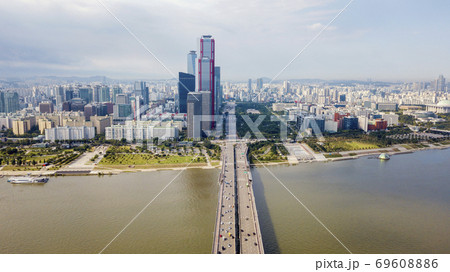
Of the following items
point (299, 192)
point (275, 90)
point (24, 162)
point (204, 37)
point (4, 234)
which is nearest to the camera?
point (4, 234)

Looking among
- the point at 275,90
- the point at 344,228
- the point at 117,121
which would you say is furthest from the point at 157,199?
the point at 275,90

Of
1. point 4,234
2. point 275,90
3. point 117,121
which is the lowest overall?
point 4,234

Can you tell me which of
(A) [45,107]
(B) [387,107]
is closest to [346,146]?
(B) [387,107]

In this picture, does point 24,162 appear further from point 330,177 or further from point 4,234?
point 330,177

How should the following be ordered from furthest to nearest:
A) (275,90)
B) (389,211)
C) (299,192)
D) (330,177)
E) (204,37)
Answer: (275,90) < (204,37) < (330,177) < (299,192) < (389,211)

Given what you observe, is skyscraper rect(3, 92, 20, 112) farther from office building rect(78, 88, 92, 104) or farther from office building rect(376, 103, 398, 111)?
Result: office building rect(376, 103, 398, 111)

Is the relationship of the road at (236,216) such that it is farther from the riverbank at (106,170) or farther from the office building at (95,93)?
the office building at (95,93)

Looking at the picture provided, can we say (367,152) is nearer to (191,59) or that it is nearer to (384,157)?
(384,157)

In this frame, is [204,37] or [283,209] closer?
[283,209]
